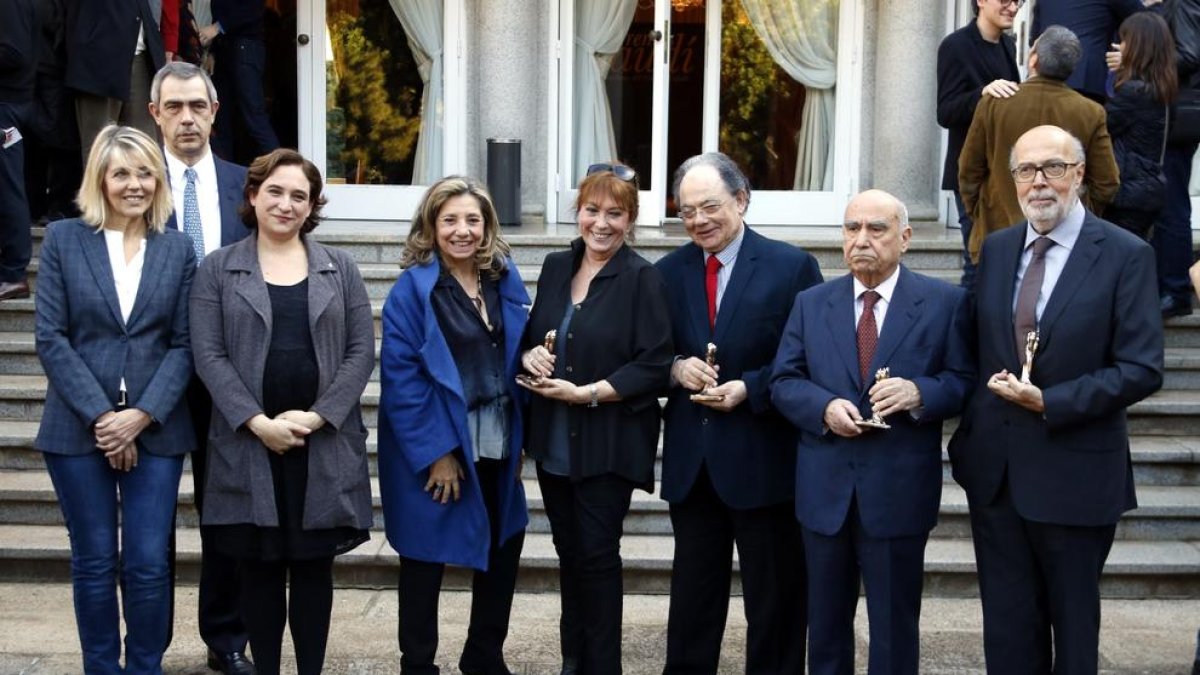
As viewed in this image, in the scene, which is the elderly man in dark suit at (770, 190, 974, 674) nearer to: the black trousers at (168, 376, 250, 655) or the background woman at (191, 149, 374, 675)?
→ the background woman at (191, 149, 374, 675)

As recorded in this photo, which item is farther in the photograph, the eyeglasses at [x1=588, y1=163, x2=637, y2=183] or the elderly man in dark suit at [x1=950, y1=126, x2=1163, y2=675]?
the eyeglasses at [x1=588, y1=163, x2=637, y2=183]

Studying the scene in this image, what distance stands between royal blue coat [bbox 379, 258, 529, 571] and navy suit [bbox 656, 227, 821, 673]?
0.54m

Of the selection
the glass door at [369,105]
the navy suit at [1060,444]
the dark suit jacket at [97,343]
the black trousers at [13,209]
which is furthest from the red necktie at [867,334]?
the glass door at [369,105]

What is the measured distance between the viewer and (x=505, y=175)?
948 centimetres

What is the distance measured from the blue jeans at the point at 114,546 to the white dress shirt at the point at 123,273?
0.49 metres

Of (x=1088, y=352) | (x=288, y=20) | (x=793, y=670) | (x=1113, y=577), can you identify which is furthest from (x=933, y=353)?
(x=288, y=20)

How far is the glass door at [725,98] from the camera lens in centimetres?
1023

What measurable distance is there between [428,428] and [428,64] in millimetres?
5929

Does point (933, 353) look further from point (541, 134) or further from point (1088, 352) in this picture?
point (541, 134)

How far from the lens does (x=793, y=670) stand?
16.4ft

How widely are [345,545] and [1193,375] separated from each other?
4775 mm

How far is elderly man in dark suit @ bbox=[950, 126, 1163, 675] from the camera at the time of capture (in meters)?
4.27

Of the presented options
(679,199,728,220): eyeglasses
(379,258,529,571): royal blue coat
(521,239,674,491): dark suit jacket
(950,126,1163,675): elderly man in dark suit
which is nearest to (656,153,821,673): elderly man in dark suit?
(679,199,728,220): eyeglasses

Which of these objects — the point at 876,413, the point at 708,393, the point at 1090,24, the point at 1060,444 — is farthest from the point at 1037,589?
the point at 1090,24
